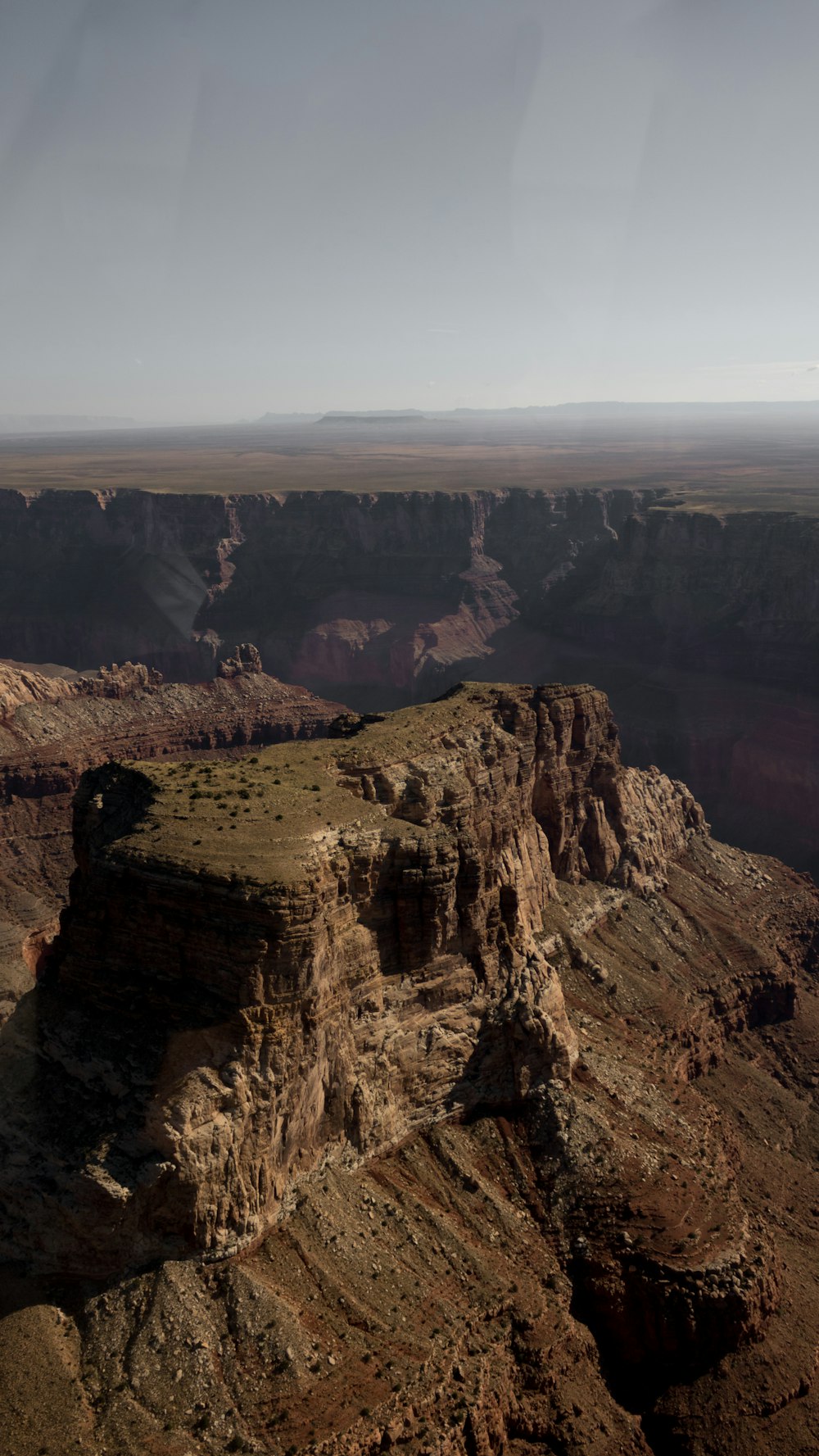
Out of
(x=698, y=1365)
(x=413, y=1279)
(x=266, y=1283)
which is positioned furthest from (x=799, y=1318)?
(x=266, y=1283)

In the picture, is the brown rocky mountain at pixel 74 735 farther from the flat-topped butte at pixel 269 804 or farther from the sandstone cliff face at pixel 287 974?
the sandstone cliff face at pixel 287 974

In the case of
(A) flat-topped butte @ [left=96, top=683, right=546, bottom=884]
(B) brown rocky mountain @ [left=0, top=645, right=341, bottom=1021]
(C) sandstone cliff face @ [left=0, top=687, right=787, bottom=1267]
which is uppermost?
(A) flat-topped butte @ [left=96, top=683, right=546, bottom=884]

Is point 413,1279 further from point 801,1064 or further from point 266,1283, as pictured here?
point 801,1064

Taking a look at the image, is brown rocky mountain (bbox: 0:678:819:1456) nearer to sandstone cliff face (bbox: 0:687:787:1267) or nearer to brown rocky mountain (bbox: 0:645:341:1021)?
sandstone cliff face (bbox: 0:687:787:1267)

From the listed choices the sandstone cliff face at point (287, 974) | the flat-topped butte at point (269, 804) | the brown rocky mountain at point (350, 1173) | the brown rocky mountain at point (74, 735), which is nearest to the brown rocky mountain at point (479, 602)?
the brown rocky mountain at point (74, 735)

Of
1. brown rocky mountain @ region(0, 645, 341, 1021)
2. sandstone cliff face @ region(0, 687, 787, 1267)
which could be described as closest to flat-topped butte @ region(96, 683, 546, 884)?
sandstone cliff face @ region(0, 687, 787, 1267)
